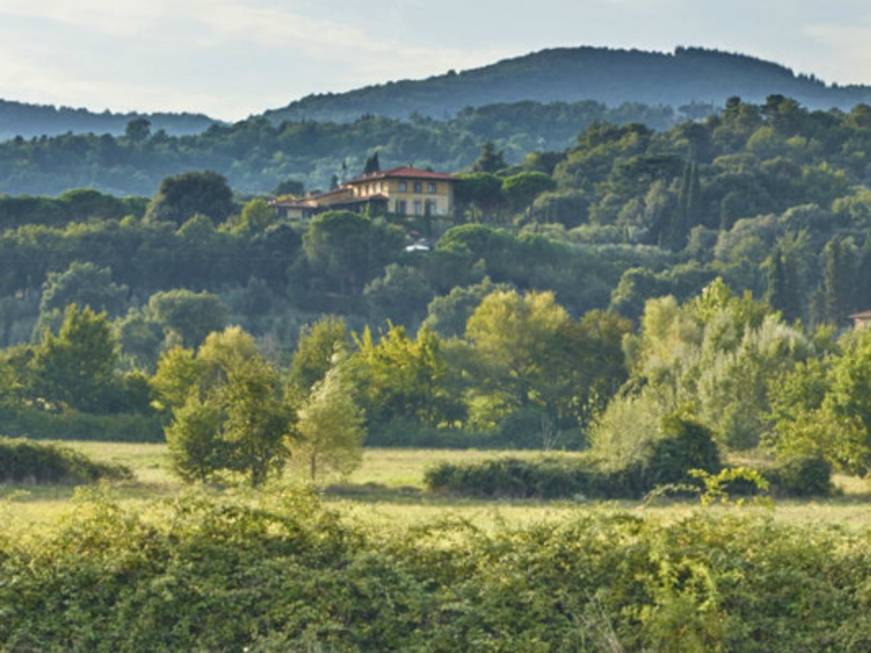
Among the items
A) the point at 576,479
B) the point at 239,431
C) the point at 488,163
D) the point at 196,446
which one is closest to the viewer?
the point at 239,431

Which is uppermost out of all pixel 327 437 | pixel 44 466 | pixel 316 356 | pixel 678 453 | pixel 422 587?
pixel 422 587

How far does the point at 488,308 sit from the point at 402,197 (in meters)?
56.8

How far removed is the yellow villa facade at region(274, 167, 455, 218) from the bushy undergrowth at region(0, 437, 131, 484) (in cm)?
8548

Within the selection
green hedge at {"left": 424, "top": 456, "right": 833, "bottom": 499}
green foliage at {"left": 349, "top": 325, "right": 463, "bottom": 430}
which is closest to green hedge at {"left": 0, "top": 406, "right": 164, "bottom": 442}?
green foliage at {"left": 349, "top": 325, "right": 463, "bottom": 430}

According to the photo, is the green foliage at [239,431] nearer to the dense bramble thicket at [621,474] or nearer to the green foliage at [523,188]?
the dense bramble thicket at [621,474]

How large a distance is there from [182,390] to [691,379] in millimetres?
20392

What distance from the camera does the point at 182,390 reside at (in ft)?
188

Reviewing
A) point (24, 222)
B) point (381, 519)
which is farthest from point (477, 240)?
point (381, 519)

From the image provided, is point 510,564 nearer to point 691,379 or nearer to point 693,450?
point 693,450

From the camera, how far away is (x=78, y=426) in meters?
58.1

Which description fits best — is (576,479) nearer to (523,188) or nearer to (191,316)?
(191,316)

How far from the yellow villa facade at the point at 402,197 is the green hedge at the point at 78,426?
66.4 metres

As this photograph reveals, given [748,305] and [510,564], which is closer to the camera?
[510,564]

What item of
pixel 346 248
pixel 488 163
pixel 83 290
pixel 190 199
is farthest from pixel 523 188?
pixel 83 290
